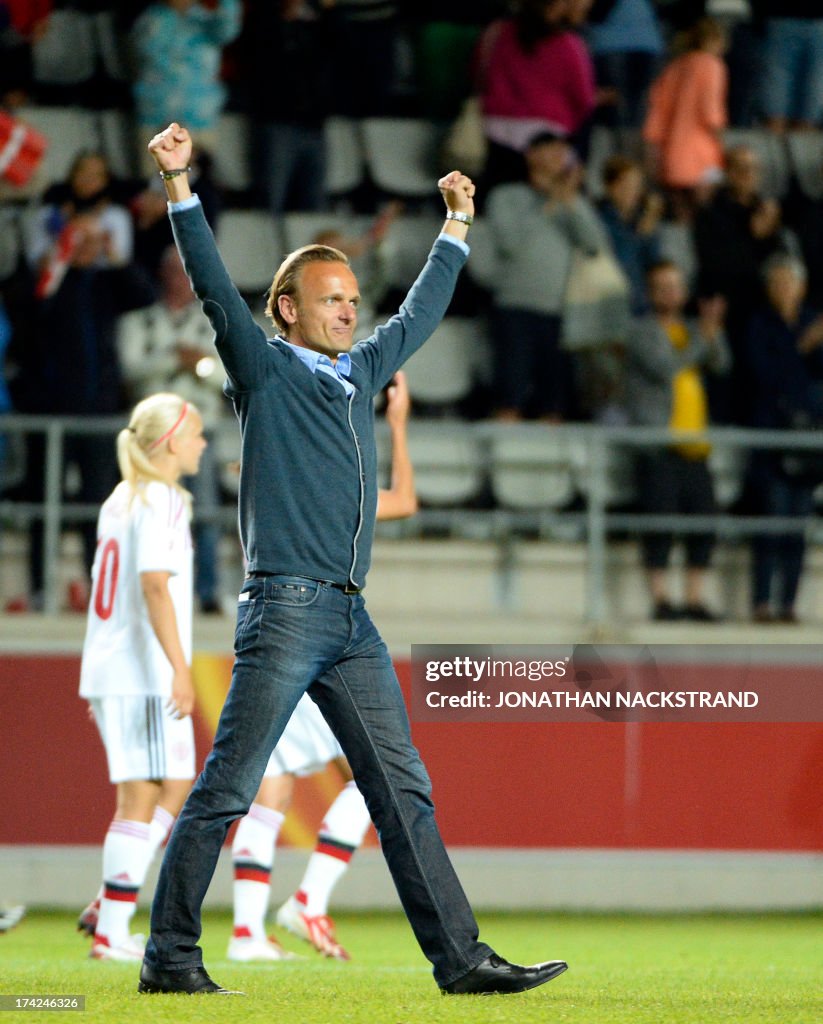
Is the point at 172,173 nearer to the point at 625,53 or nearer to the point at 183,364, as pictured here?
the point at 183,364

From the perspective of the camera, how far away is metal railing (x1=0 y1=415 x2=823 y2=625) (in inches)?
362

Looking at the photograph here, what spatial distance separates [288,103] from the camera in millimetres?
11102

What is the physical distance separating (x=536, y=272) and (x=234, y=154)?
2275 millimetres

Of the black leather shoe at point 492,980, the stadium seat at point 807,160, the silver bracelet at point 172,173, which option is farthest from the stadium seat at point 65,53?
the black leather shoe at point 492,980

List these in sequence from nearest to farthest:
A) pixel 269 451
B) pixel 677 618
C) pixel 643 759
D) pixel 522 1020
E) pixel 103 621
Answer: pixel 522 1020 → pixel 269 451 → pixel 103 621 → pixel 643 759 → pixel 677 618

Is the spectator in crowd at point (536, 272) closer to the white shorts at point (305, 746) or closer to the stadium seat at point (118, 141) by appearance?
the stadium seat at point (118, 141)

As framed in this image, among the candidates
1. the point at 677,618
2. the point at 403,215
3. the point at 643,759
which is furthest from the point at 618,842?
the point at 403,215

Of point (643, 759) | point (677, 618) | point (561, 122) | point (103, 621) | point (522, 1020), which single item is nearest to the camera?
point (522, 1020)

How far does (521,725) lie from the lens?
29.6 feet

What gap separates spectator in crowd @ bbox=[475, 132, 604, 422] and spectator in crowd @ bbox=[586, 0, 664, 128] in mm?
1382

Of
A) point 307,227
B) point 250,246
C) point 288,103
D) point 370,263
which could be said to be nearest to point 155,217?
point 250,246

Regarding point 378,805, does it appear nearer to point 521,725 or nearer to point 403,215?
point 521,725

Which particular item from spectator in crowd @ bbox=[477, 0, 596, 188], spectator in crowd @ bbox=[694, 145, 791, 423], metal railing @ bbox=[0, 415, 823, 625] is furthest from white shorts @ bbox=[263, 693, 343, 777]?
spectator in crowd @ bbox=[477, 0, 596, 188]

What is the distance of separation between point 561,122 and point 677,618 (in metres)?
3.11
